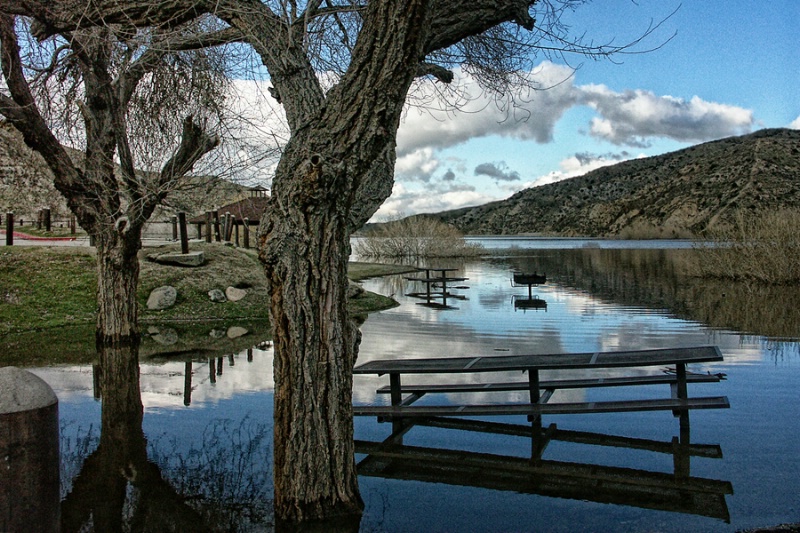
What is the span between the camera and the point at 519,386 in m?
8.14

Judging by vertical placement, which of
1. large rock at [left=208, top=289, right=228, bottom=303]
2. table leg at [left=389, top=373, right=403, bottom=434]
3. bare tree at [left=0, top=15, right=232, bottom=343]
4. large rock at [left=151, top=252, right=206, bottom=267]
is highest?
bare tree at [left=0, top=15, right=232, bottom=343]

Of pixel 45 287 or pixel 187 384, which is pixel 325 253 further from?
pixel 45 287

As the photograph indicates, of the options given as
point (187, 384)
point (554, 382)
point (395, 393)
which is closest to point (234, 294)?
point (187, 384)

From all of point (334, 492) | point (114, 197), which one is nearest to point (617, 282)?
point (114, 197)

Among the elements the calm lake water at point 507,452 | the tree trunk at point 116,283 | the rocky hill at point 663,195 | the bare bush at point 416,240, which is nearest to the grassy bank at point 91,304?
the tree trunk at point 116,283

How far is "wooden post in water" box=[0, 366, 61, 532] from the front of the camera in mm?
3904

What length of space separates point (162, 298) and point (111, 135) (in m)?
6.98

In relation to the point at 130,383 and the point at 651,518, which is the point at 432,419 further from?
the point at 130,383

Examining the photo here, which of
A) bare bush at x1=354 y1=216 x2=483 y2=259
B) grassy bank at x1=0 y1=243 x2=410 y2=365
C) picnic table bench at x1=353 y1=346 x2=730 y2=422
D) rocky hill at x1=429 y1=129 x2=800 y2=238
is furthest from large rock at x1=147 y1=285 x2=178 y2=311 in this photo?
rocky hill at x1=429 y1=129 x2=800 y2=238

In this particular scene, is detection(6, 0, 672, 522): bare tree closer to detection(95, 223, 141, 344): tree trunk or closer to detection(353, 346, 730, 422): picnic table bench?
detection(353, 346, 730, 422): picnic table bench

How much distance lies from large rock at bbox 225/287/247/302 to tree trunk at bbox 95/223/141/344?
6387 millimetres

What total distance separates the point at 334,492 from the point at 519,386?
346 cm

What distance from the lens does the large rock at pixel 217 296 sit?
64.6ft

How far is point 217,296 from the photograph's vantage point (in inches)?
780
